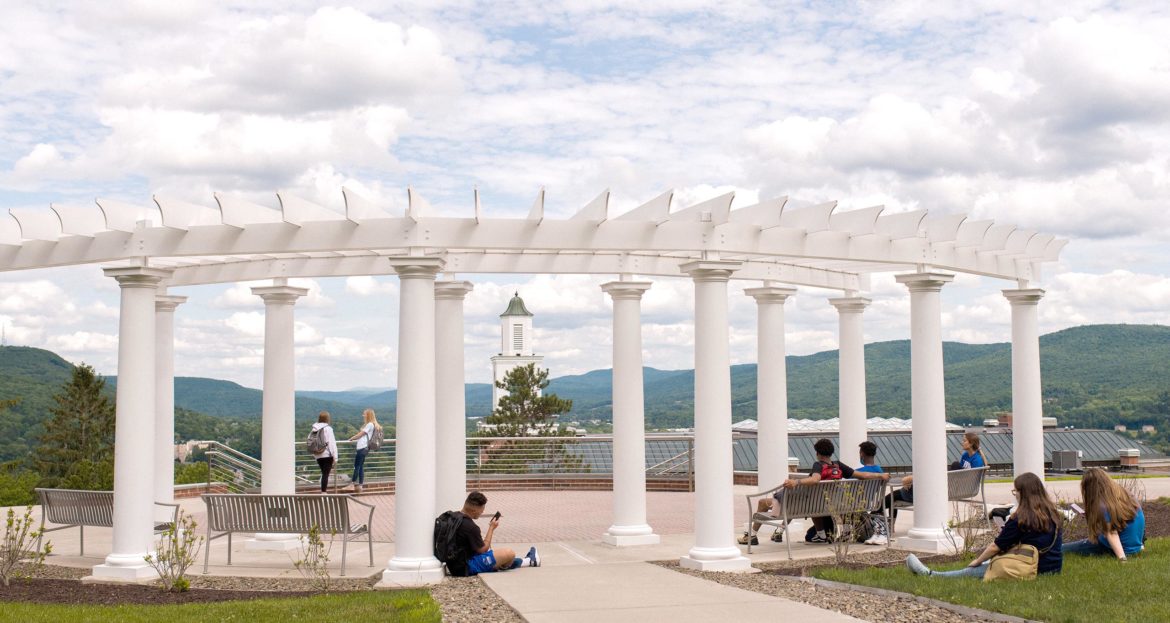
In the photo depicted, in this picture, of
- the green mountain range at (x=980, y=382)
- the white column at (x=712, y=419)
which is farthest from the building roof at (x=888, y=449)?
the green mountain range at (x=980, y=382)

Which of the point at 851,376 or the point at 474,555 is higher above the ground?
the point at 851,376

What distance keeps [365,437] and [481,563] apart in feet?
25.9

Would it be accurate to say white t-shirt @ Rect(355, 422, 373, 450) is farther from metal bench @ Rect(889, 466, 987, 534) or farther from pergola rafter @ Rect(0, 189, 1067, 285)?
metal bench @ Rect(889, 466, 987, 534)

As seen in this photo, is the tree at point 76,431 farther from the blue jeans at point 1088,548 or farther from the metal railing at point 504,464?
the blue jeans at point 1088,548

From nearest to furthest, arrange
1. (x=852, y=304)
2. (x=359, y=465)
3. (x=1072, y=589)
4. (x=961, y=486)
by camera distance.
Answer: (x=1072, y=589) → (x=961, y=486) → (x=852, y=304) → (x=359, y=465)

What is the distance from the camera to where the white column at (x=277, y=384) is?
46.8 feet

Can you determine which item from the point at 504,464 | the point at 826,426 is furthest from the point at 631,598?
the point at 826,426

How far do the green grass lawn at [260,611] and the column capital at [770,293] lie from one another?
7346mm

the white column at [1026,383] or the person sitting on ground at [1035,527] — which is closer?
the person sitting on ground at [1035,527]

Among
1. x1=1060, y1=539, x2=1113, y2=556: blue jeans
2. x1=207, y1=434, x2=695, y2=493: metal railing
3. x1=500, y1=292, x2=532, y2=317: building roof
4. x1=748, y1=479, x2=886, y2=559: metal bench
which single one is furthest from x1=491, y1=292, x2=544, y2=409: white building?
x1=1060, y1=539, x2=1113, y2=556: blue jeans

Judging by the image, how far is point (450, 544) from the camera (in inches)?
434

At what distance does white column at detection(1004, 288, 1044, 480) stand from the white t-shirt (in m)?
10.3

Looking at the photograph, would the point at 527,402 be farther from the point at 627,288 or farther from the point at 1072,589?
the point at 1072,589

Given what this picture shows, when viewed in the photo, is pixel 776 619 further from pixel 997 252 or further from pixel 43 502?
pixel 43 502
